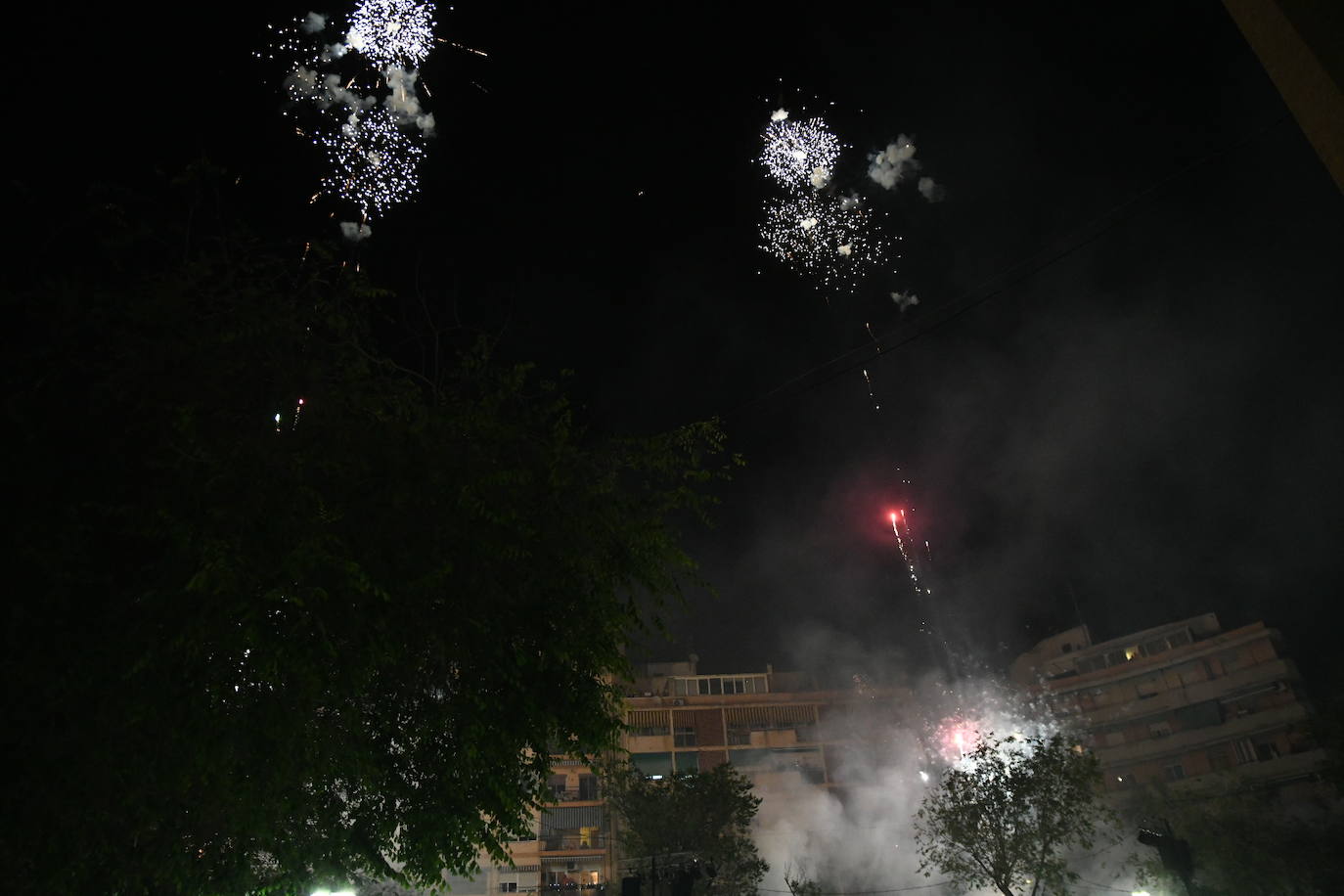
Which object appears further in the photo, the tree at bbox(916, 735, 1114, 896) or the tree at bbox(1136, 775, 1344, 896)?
the tree at bbox(1136, 775, 1344, 896)

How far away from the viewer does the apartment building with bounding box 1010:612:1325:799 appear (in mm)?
35375

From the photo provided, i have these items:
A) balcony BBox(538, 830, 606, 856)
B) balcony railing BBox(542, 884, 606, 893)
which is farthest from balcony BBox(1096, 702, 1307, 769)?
balcony railing BBox(542, 884, 606, 893)

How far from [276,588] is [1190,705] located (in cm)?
4612

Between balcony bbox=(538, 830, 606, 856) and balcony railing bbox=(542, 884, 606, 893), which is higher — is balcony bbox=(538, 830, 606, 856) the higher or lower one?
the higher one

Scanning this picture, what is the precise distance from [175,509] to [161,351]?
4.38 feet

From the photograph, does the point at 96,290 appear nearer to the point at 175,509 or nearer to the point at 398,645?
the point at 175,509

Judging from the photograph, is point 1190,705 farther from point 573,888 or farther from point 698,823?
point 573,888

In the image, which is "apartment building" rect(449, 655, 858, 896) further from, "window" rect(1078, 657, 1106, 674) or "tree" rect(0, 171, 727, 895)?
"tree" rect(0, 171, 727, 895)

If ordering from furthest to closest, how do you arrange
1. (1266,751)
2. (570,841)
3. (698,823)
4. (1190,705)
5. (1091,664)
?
(1091,664)
(570,841)
(1190,705)
(1266,751)
(698,823)

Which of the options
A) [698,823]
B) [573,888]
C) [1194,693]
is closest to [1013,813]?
[698,823]

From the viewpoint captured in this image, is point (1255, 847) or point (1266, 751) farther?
point (1266, 751)

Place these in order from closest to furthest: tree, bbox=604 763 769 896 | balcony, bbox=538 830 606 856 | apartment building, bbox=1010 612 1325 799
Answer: tree, bbox=604 763 769 896 < apartment building, bbox=1010 612 1325 799 < balcony, bbox=538 830 606 856

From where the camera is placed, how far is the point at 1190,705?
127ft

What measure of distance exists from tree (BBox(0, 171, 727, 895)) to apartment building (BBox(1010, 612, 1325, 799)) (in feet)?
127
